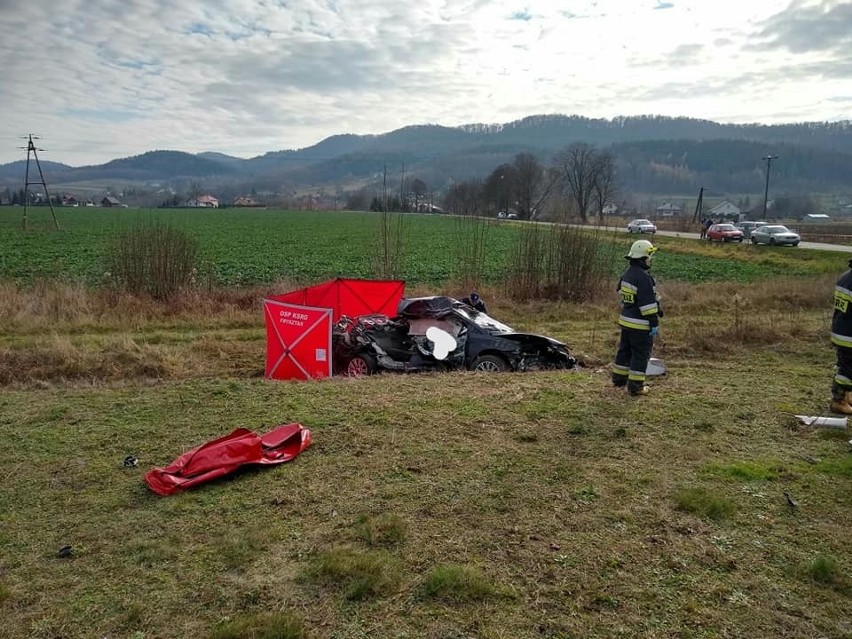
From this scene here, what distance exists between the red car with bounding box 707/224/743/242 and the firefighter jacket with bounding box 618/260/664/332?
34.9m

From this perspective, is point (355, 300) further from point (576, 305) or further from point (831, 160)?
point (831, 160)

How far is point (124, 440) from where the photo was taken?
610 cm

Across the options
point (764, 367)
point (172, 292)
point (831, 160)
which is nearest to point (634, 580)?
point (764, 367)

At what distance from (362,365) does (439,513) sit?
507 cm

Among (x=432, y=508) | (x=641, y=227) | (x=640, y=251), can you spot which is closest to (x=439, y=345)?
(x=640, y=251)

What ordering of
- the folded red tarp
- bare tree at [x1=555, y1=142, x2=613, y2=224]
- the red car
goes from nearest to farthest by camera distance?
1. the folded red tarp
2. the red car
3. bare tree at [x1=555, y1=142, x2=613, y2=224]

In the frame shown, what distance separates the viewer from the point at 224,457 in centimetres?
524

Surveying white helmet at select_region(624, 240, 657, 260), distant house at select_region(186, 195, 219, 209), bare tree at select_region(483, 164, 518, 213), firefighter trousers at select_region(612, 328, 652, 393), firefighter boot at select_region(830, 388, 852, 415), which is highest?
bare tree at select_region(483, 164, 518, 213)

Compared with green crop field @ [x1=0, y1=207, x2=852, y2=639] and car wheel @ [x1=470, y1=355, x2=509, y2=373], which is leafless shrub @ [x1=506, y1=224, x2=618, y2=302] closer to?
green crop field @ [x1=0, y1=207, x2=852, y2=639]

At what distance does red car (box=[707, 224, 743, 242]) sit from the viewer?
3794 cm

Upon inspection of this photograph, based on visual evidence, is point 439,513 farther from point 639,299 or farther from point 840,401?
point 840,401

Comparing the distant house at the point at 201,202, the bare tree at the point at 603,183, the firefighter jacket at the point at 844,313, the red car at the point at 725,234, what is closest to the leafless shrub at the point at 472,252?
the firefighter jacket at the point at 844,313

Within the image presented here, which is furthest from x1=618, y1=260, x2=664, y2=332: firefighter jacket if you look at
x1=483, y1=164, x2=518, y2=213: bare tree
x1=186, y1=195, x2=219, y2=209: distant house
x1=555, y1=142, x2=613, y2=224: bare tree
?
x1=186, y1=195, x2=219, y2=209: distant house

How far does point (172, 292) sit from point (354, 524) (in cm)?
1278
